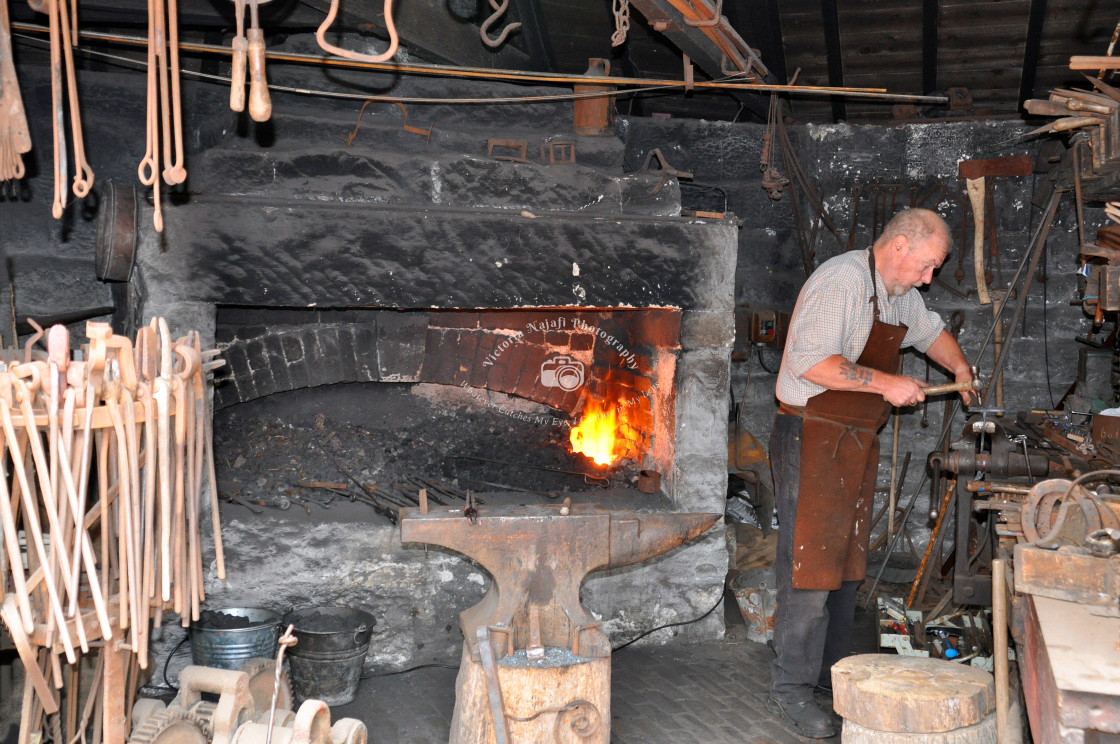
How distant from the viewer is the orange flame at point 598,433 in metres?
4.95

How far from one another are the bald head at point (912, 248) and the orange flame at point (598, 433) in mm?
1632

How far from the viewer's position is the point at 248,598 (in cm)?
406

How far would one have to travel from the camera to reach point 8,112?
294cm

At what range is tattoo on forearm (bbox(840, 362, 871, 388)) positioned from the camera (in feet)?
11.7

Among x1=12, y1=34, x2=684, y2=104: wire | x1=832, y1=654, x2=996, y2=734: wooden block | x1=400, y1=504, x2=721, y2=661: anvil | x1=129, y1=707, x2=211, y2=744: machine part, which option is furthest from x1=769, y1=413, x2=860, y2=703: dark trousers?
x1=129, y1=707, x2=211, y2=744: machine part

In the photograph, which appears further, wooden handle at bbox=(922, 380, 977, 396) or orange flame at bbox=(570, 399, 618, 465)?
orange flame at bbox=(570, 399, 618, 465)

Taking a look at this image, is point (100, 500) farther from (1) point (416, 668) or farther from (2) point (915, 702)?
(2) point (915, 702)

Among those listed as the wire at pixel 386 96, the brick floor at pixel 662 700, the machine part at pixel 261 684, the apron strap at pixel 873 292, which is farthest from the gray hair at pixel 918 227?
the machine part at pixel 261 684

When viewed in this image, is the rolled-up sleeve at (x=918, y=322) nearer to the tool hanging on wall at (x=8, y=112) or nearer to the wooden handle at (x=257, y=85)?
the wooden handle at (x=257, y=85)

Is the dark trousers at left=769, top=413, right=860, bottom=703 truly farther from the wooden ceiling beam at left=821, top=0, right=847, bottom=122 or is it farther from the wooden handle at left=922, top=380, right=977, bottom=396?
the wooden ceiling beam at left=821, top=0, right=847, bottom=122

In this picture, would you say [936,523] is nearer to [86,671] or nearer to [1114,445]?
[1114,445]

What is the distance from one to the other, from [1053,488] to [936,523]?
6.55 ft

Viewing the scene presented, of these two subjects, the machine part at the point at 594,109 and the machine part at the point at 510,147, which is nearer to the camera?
the machine part at the point at 510,147

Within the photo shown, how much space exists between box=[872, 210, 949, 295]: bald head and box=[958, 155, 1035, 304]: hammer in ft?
5.86
